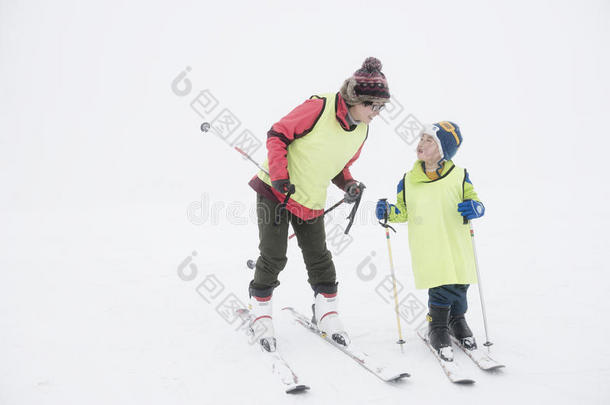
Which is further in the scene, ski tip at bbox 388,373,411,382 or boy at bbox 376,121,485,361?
boy at bbox 376,121,485,361

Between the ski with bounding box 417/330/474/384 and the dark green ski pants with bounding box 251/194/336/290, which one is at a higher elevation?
the dark green ski pants with bounding box 251/194/336/290

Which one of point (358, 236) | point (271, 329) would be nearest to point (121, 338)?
point (271, 329)

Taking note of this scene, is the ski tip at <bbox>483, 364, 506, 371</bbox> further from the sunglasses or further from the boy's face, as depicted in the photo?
the sunglasses

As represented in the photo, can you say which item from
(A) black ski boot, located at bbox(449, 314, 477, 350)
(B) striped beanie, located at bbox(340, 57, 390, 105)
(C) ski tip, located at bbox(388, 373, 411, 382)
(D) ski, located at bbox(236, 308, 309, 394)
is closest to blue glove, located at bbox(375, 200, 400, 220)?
(B) striped beanie, located at bbox(340, 57, 390, 105)

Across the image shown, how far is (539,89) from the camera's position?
35.7 m

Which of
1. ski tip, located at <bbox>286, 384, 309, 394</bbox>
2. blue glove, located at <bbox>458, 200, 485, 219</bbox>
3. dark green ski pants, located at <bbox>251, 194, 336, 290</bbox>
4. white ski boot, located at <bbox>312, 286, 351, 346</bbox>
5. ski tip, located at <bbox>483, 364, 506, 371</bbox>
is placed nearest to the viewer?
ski tip, located at <bbox>286, 384, 309, 394</bbox>

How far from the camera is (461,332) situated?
3.00 meters

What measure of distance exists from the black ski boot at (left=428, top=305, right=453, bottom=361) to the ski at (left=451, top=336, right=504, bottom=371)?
15 centimetres

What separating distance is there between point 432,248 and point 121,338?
9.08 ft

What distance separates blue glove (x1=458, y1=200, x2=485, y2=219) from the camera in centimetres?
278

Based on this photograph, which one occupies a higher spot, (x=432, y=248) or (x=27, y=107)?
(x=27, y=107)

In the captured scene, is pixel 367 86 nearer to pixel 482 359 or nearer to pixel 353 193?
pixel 353 193

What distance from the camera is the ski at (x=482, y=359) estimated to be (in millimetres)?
2586

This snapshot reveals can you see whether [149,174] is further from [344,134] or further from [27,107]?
[344,134]
